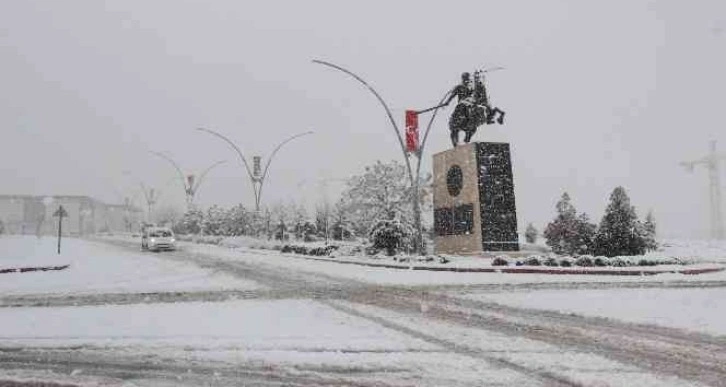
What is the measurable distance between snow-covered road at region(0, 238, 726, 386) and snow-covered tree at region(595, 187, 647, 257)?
8.28 meters

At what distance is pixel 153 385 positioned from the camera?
6.23m

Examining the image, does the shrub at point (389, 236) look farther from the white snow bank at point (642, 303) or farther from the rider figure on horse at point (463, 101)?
the white snow bank at point (642, 303)

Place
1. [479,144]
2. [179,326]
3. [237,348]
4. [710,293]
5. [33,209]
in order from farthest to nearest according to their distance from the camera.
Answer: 1. [33,209]
2. [479,144]
3. [710,293]
4. [179,326]
5. [237,348]

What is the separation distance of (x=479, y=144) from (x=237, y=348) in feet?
64.8

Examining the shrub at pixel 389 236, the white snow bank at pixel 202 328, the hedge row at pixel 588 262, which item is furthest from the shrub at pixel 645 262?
the white snow bank at pixel 202 328

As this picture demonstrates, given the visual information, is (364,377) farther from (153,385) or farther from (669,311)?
(669,311)

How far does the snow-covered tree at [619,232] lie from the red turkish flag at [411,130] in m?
7.84

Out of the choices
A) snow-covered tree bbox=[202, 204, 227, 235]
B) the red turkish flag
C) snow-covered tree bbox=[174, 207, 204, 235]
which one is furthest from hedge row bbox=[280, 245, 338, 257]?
snow-covered tree bbox=[174, 207, 204, 235]

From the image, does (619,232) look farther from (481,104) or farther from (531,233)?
(531,233)

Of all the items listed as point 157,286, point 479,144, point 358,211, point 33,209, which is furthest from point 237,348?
point 33,209

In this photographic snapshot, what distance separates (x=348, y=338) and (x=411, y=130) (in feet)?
64.5

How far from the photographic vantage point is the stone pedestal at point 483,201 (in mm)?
26016

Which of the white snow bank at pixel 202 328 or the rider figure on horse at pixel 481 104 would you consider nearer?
the white snow bank at pixel 202 328

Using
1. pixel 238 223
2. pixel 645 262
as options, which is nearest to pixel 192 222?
pixel 238 223
